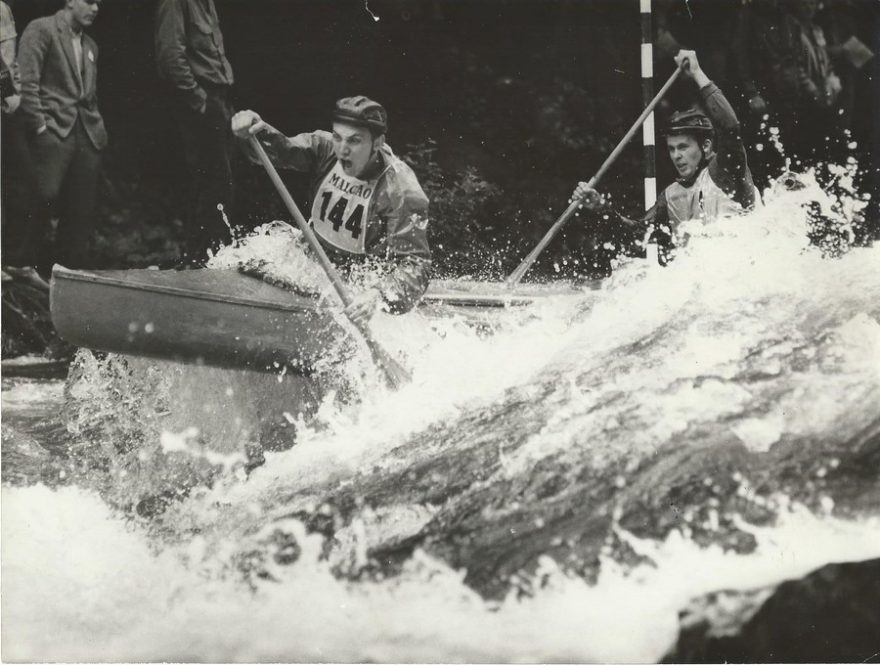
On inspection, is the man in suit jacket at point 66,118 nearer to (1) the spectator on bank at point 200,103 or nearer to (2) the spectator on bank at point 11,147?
(2) the spectator on bank at point 11,147

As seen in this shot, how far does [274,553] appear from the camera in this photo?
9.36ft

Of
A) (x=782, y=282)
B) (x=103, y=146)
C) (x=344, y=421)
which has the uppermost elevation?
(x=103, y=146)

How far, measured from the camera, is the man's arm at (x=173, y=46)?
9.89 feet

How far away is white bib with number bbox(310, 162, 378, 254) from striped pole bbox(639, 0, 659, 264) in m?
0.95

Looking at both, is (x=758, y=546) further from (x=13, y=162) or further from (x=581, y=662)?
(x=13, y=162)

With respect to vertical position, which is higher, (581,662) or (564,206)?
(564,206)

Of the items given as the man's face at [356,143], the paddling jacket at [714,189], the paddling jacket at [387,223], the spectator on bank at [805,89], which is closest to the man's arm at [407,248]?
the paddling jacket at [387,223]

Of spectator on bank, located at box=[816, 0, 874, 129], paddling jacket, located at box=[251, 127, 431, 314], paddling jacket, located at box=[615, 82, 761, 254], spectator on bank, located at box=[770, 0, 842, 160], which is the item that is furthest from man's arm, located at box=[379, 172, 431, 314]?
spectator on bank, located at box=[816, 0, 874, 129]

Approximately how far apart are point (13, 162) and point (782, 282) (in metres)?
2.65

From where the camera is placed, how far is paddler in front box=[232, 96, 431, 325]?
3.03 meters

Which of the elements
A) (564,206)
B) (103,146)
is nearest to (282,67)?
(103,146)

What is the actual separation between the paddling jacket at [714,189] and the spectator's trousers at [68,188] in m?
1.82

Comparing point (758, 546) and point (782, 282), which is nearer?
point (758, 546)

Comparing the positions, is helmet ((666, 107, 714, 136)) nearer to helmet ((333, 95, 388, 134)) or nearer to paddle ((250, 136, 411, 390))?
helmet ((333, 95, 388, 134))
